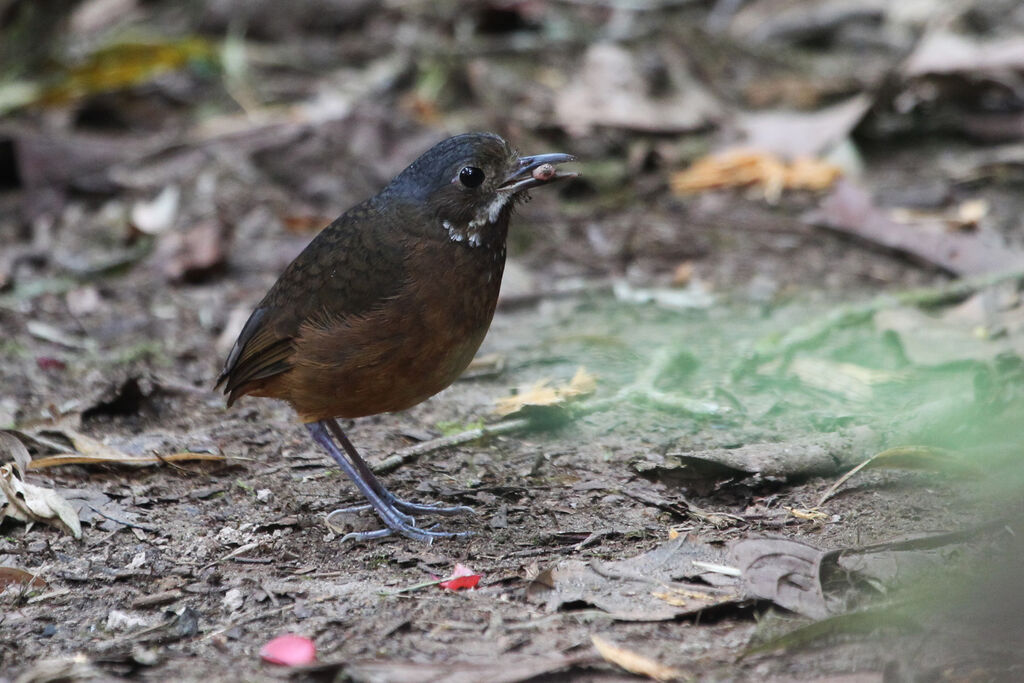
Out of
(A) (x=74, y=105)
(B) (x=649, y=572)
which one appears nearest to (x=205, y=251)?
(A) (x=74, y=105)

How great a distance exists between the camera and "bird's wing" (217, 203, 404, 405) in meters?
4.15

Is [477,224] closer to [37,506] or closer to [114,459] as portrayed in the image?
[114,459]

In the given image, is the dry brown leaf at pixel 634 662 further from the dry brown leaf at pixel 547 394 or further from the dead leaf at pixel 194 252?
the dead leaf at pixel 194 252

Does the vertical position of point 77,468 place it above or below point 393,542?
above

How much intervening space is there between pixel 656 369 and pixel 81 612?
269 centimetres

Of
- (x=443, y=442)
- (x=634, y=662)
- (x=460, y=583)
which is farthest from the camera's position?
(x=443, y=442)

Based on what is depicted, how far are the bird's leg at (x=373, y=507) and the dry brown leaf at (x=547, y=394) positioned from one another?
77 cm

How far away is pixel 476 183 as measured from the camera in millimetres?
4230

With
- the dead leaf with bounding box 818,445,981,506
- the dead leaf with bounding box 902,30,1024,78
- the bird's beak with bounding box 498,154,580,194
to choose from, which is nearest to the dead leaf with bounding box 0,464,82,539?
the bird's beak with bounding box 498,154,580,194

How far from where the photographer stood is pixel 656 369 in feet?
17.3

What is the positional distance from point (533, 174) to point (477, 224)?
271 millimetres

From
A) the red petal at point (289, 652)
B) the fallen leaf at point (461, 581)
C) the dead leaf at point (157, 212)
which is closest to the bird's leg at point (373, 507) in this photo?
the fallen leaf at point (461, 581)

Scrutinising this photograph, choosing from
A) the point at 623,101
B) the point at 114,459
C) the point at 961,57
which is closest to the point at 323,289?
the point at 114,459

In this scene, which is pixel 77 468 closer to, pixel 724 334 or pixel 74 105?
pixel 724 334
